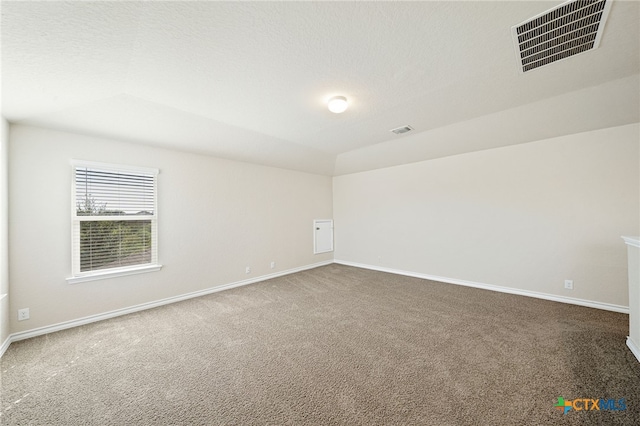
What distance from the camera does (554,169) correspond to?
353cm

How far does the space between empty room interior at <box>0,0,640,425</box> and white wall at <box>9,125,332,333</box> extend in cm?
3

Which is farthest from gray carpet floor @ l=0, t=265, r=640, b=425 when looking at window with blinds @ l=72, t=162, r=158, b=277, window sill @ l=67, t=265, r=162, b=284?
window with blinds @ l=72, t=162, r=158, b=277

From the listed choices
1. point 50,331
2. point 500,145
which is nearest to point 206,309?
point 50,331

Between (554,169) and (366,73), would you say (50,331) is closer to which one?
(366,73)

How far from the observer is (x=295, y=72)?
211cm

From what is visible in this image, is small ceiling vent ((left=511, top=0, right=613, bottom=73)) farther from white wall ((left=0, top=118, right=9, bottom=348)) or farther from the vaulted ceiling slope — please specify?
white wall ((left=0, top=118, right=9, bottom=348))

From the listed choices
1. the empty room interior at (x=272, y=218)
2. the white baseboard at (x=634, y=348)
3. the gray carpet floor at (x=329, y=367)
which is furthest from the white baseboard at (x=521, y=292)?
the white baseboard at (x=634, y=348)

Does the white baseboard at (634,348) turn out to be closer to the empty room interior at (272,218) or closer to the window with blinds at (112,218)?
the empty room interior at (272,218)

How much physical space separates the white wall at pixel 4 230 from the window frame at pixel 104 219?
0.48 metres

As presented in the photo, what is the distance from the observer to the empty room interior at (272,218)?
1584 mm

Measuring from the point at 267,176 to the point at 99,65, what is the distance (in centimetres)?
319

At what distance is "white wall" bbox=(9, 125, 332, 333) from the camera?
2604 millimetres

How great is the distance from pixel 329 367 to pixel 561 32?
3.22m

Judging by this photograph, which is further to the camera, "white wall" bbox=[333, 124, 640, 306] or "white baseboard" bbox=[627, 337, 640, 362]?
"white wall" bbox=[333, 124, 640, 306]
